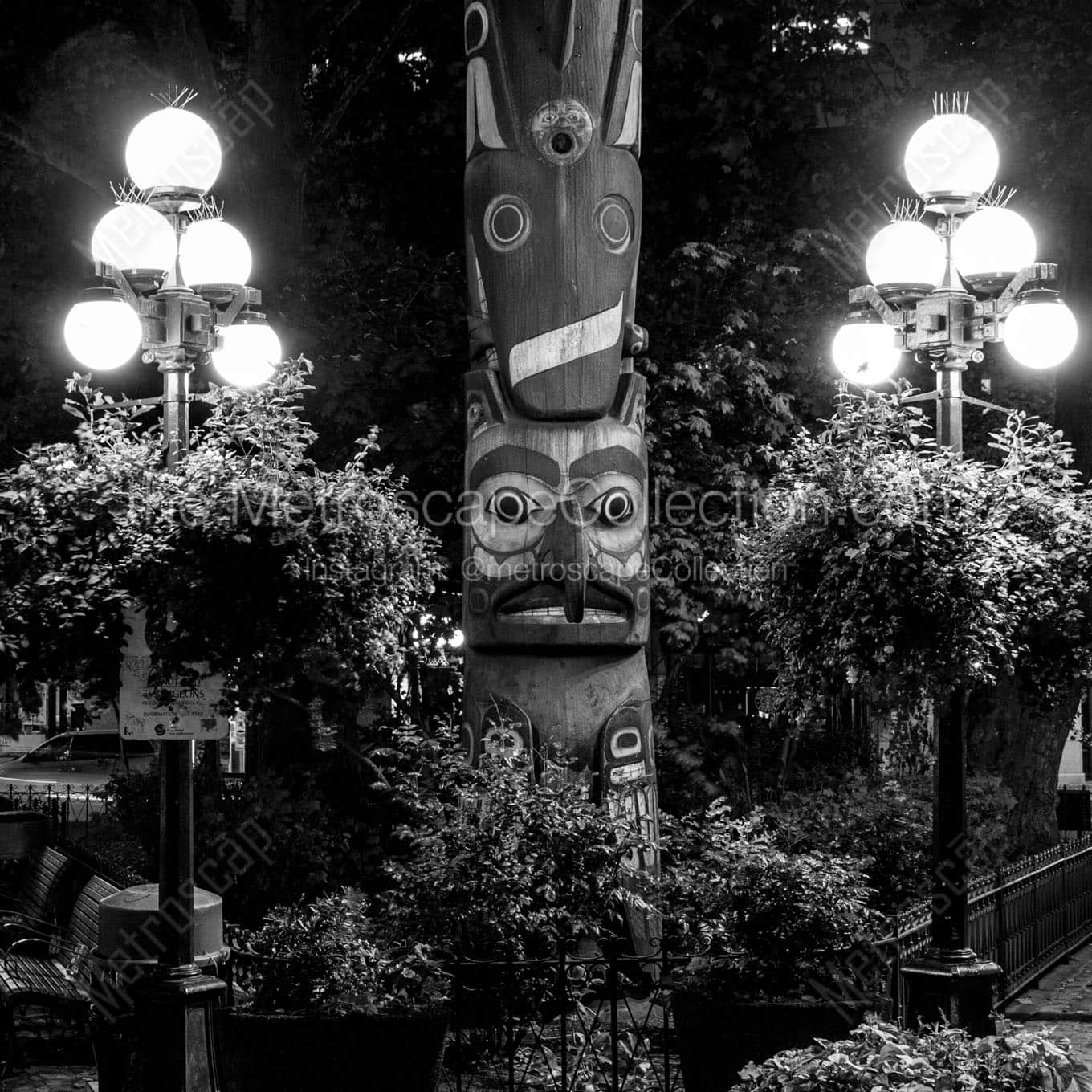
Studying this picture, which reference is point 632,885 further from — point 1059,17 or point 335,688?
point 1059,17

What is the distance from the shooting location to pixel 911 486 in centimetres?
790

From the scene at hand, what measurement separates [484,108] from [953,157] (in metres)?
3.91

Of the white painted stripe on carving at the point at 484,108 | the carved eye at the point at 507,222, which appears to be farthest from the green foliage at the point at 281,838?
the white painted stripe on carving at the point at 484,108

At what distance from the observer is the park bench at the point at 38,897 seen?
11.1m

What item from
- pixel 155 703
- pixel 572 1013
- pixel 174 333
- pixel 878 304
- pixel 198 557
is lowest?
pixel 572 1013

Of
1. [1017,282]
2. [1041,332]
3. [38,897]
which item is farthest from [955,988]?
[38,897]

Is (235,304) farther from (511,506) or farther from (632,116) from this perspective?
(632,116)

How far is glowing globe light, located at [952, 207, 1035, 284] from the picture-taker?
8.58 metres

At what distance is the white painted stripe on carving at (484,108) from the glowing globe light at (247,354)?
9.97ft

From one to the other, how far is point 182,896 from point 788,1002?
3.05 m

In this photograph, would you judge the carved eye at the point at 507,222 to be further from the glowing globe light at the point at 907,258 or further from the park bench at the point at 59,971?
the park bench at the point at 59,971

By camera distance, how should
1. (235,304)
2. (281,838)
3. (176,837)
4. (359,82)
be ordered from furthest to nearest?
1. (359,82)
2. (281,838)
3. (235,304)
4. (176,837)

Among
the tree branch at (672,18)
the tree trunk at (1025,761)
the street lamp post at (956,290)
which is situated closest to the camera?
the street lamp post at (956,290)

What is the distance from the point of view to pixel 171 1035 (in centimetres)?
754
